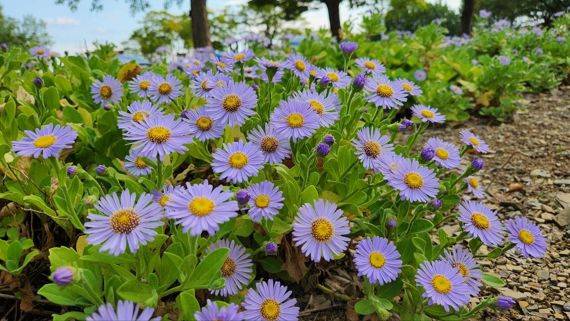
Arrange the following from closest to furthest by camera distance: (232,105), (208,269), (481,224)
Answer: (208,269) < (481,224) < (232,105)

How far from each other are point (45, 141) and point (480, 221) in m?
1.35

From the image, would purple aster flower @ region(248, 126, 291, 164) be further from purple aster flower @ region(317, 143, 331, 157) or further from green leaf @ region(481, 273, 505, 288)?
green leaf @ region(481, 273, 505, 288)

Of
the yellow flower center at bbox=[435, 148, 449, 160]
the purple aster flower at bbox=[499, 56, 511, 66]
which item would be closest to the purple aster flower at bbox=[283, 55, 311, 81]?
the yellow flower center at bbox=[435, 148, 449, 160]

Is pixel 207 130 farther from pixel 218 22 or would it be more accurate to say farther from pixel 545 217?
pixel 218 22

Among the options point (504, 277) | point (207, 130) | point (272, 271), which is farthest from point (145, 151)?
point (504, 277)

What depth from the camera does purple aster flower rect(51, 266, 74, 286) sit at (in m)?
1.02

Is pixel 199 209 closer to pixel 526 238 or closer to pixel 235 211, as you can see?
pixel 235 211

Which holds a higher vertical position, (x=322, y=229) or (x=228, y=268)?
(x=322, y=229)

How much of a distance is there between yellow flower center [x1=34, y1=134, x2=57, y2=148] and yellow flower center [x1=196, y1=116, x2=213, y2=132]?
1.49 feet

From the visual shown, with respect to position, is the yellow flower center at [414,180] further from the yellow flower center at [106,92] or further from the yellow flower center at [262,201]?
the yellow flower center at [106,92]

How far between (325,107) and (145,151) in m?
0.68

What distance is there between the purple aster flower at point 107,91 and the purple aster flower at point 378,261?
139 cm

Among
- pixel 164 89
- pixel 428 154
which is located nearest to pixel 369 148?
pixel 428 154

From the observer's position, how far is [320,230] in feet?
4.51
